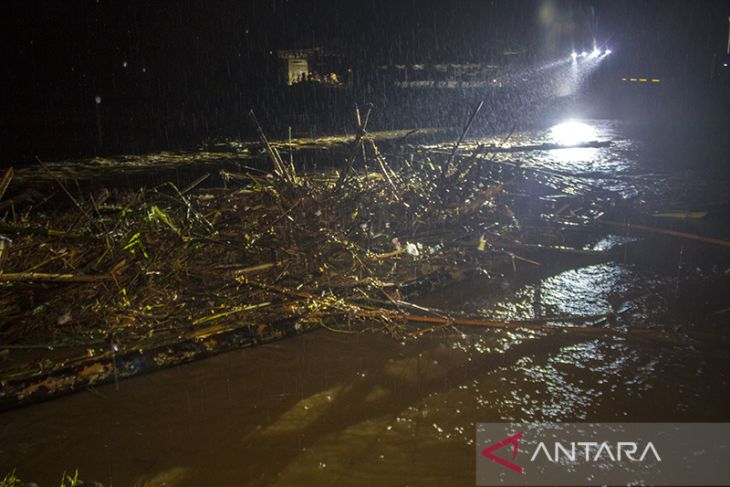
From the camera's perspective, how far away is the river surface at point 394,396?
2623mm

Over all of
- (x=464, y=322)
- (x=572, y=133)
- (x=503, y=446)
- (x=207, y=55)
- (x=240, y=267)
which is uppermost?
(x=207, y=55)

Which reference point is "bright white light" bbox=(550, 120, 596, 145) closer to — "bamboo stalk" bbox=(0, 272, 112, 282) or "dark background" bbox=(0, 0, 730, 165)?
"dark background" bbox=(0, 0, 730, 165)

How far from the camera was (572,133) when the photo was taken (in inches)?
547

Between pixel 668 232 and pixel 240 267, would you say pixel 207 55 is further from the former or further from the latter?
pixel 668 232

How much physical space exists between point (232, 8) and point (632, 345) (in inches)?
613

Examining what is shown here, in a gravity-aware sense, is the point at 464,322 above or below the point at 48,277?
below

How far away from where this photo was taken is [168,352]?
3.43 meters

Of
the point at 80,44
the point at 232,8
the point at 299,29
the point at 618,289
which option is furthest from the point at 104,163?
the point at 618,289

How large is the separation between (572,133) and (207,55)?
450 inches

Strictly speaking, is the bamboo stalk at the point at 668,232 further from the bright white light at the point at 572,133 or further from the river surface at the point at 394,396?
the bright white light at the point at 572,133

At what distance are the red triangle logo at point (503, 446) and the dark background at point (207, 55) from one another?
37.3ft

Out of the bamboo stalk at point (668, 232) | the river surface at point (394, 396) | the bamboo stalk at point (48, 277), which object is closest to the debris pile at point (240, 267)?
the bamboo stalk at point (48, 277)

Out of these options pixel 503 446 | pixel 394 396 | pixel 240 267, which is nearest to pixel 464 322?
pixel 394 396

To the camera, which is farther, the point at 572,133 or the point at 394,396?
the point at 572,133
